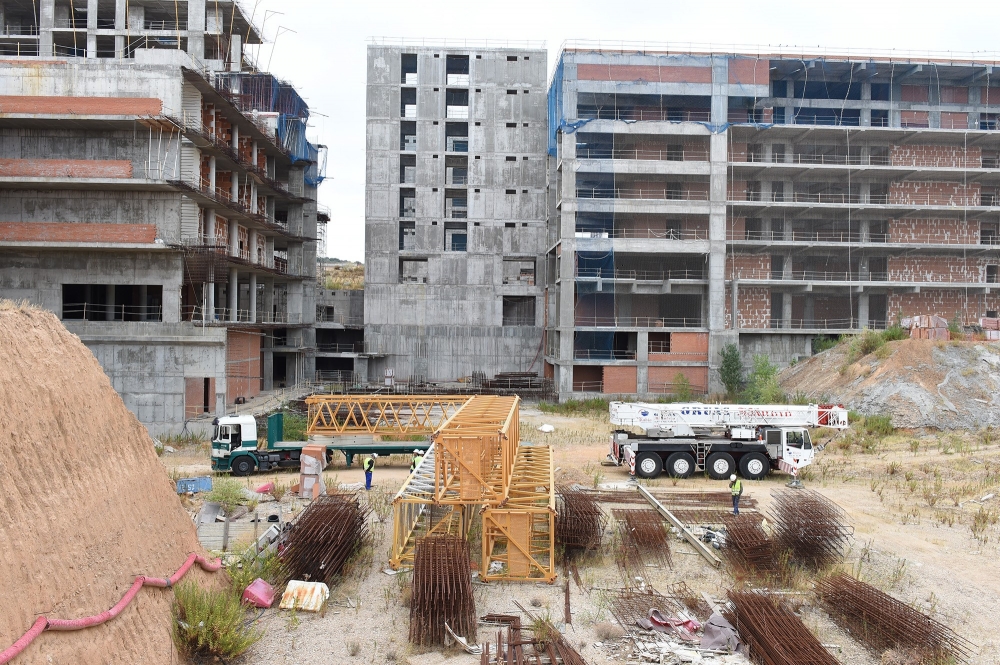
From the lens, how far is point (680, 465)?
22219 millimetres

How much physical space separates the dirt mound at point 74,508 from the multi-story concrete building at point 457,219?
36070 millimetres

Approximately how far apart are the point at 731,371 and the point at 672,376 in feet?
12.1

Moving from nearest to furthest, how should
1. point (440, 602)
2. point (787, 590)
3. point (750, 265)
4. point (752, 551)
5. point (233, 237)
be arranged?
point (440, 602) < point (787, 590) < point (752, 551) < point (233, 237) < point (750, 265)

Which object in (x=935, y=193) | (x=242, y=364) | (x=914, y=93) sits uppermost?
(x=914, y=93)

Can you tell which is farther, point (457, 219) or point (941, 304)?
point (457, 219)

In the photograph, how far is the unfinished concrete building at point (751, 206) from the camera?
137 ft

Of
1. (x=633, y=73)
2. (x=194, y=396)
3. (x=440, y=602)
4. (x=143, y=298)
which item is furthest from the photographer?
(x=633, y=73)

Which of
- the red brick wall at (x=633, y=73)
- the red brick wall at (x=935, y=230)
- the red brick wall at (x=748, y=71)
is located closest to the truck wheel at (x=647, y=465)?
the red brick wall at (x=633, y=73)

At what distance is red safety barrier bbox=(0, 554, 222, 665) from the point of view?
702 cm

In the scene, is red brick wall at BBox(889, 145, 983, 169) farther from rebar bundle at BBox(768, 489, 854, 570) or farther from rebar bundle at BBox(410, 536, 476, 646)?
rebar bundle at BBox(410, 536, 476, 646)

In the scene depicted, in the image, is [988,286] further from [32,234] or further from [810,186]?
[32,234]

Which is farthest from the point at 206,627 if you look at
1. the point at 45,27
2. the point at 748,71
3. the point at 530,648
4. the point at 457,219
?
the point at 45,27

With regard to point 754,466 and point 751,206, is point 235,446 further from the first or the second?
point 751,206

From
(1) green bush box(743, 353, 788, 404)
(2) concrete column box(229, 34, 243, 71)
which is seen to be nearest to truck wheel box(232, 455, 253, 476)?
(1) green bush box(743, 353, 788, 404)
